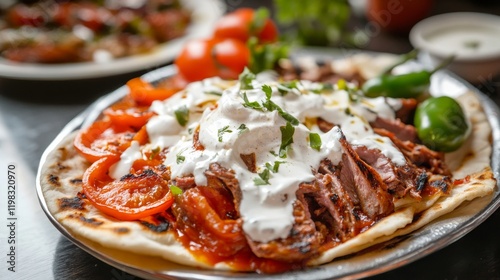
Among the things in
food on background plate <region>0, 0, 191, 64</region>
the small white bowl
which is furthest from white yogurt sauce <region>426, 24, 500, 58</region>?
food on background plate <region>0, 0, 191, 64</region>

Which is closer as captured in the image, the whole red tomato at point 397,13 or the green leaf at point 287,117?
the green leaf at point 287,117

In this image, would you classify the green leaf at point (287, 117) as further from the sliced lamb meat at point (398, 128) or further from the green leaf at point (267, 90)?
the sliced lamb meat at point (398, 128)

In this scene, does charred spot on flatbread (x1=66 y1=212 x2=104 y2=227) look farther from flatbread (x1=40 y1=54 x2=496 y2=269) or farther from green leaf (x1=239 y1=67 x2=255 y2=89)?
green leaf (x1=239 y1=67 x2=255 y2=89)

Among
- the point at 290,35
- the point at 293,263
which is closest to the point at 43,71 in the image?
the point at 290,35

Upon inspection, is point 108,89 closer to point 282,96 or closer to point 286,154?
point 282,96

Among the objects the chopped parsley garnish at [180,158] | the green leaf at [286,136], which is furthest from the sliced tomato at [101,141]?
the green leaf at [286,136]

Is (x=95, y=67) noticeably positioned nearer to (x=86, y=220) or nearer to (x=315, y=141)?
(x=86, y=220)
